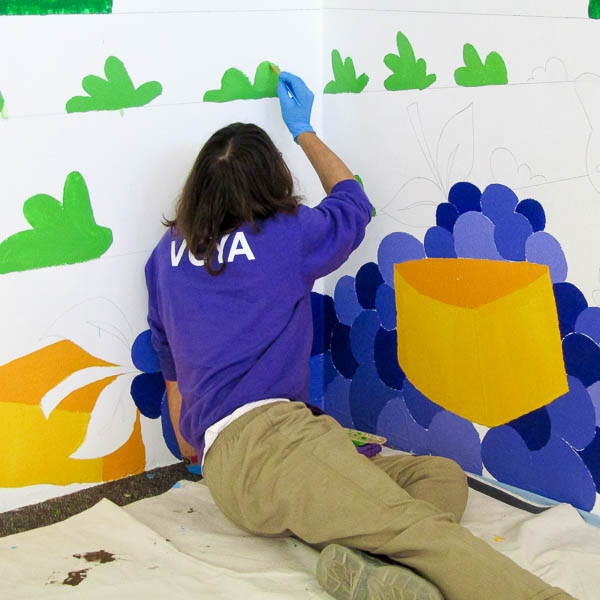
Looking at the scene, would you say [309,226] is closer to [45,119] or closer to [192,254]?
[192,254]

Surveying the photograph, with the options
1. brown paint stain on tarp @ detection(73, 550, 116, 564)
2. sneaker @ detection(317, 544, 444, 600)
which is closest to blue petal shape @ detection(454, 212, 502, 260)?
sneaker @ detection(317, 544, 444, 600)

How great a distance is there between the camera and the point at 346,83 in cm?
205

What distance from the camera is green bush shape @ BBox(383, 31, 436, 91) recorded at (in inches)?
72.7

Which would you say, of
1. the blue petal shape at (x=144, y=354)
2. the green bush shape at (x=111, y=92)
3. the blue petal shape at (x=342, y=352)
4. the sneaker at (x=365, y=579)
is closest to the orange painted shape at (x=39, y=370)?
the blue petal shape at (x=144, y=354)

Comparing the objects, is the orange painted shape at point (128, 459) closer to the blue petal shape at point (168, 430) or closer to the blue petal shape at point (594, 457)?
the blue petal shape at point (168, 430)

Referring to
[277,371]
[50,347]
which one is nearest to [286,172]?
[277,371]

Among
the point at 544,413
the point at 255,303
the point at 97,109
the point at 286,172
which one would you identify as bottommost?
the point at 544,413

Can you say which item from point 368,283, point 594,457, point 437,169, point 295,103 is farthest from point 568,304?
point 295,103

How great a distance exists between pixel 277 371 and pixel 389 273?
0.49 metres

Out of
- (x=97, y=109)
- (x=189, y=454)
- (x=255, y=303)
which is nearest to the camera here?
(x=255, y=303)

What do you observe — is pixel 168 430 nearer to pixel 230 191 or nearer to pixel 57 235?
pixel 57 235

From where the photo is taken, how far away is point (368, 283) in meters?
2.08

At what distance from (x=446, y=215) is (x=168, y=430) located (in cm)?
83

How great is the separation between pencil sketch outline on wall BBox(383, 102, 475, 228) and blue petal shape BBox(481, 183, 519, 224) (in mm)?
68
